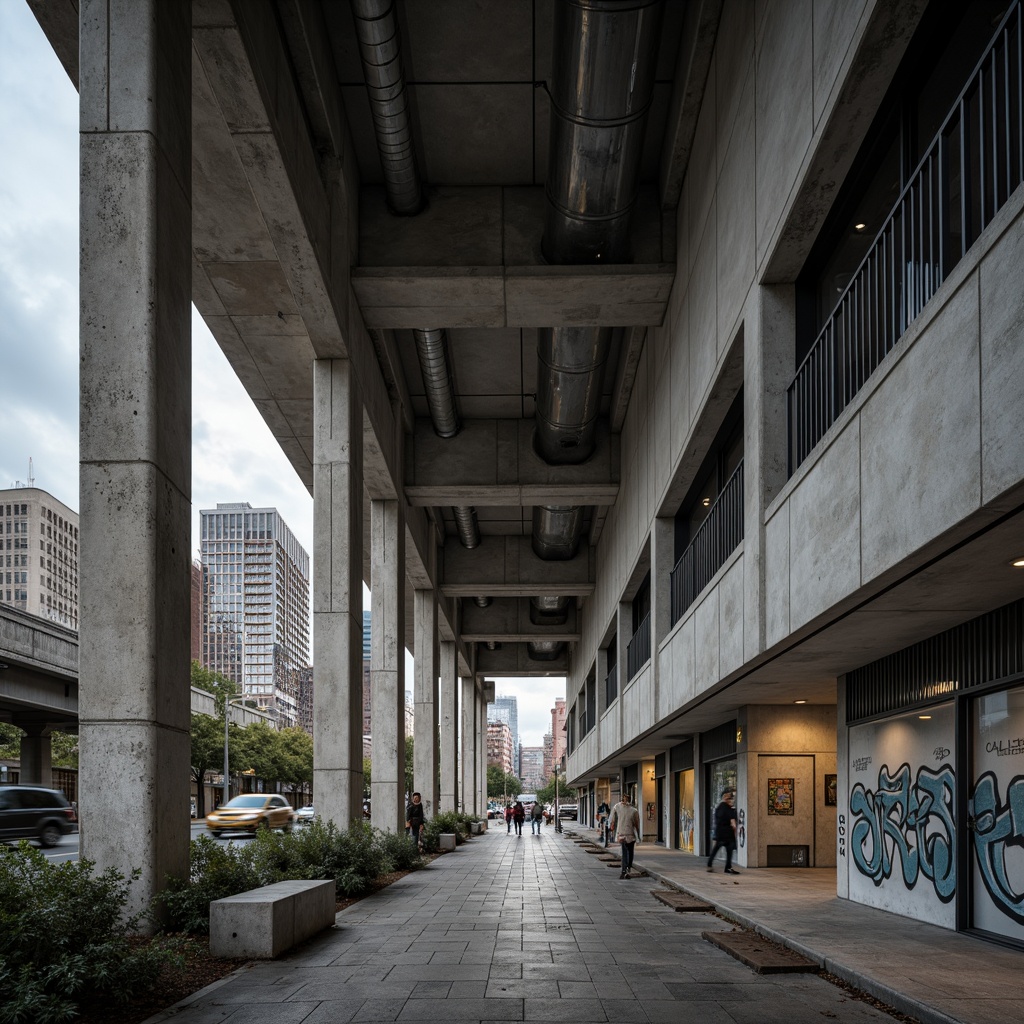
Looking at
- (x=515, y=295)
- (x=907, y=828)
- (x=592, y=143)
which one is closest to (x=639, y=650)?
(x=515, y=295)

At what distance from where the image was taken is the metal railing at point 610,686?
33.0 m

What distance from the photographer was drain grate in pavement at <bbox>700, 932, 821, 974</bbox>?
30.1ft

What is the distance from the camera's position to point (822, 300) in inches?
471

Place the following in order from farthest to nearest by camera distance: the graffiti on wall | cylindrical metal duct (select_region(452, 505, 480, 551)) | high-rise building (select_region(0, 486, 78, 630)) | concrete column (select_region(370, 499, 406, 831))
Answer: high-rise building (select_region(0, 486, 78, 630)), cylindrical metal duct (select_region(452, 505, 480, 551)), concrete column (select_region(370, 499, 406, 831)), the graffiti on wall

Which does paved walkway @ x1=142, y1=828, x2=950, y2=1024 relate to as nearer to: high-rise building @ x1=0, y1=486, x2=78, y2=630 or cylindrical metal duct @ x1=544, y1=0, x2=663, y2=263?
cylindrical metal duct @ x1=544, y1=0, x2=663, y2=263

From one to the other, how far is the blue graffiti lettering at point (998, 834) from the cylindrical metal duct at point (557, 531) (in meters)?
20.0

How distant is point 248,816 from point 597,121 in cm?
2963

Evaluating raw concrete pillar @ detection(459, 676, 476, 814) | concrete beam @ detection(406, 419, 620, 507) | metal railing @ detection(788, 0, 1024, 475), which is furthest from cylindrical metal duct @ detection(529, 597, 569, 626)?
metal railing @ detection(788, 0, 1024, 475)

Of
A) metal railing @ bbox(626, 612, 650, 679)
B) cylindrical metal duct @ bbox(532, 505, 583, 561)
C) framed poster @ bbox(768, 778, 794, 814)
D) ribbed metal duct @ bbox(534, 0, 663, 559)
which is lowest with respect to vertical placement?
framed poster @ bbox(768, 778, 794, 814)

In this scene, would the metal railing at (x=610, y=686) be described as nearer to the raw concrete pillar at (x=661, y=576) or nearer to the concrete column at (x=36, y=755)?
the raw concrete pillar at (x=661, y=576)

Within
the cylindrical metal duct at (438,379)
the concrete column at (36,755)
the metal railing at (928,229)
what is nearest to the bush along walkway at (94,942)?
the metal railing at (928,229)

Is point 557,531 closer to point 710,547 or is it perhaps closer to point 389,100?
point 710,547

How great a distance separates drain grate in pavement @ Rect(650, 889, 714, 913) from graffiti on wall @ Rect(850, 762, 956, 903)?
2.15 m

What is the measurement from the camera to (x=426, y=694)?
37125 mm
